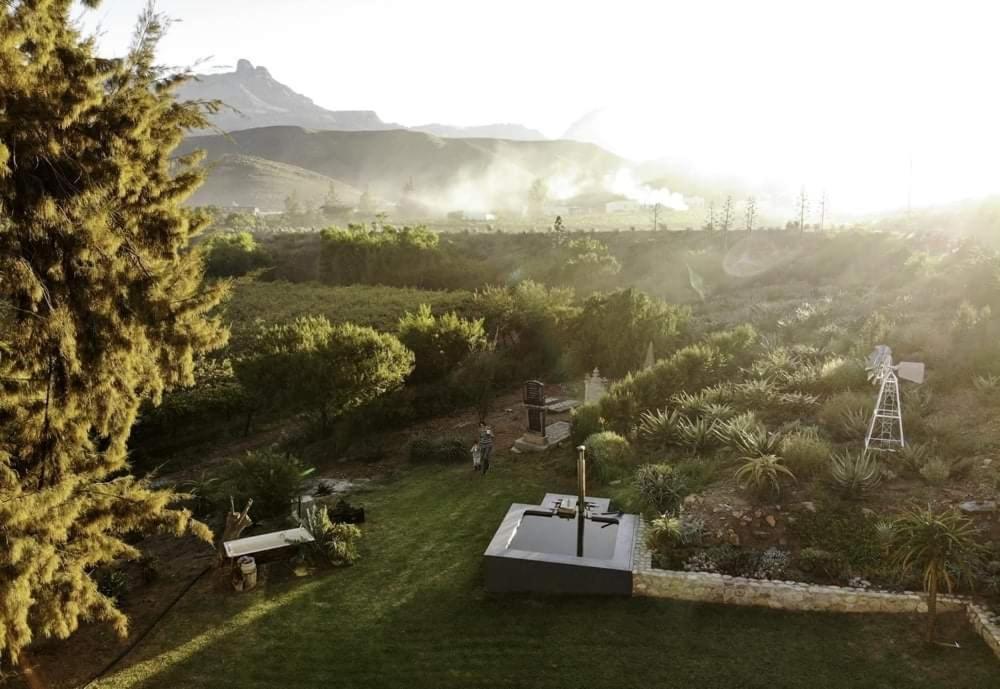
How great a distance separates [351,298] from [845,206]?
401 ft

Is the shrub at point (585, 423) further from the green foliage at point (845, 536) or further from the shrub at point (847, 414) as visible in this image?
the green foliage at point (845, 536)

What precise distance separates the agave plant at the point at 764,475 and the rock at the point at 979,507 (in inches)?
108

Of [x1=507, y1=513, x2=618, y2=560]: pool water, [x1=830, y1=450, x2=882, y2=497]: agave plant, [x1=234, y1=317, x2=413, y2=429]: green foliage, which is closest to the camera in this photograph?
[x1=507, y1=513, x2=618, y2=560]: pool water

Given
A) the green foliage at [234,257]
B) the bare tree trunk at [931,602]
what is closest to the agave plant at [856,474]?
the bare tree trunk at [931,602]

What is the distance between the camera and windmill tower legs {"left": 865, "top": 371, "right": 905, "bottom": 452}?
13.3m

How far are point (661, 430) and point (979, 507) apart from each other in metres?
6.83

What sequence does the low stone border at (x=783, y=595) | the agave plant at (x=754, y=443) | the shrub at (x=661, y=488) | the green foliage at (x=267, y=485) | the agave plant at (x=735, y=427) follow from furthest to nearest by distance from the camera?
the green foliage at (x=267, y=485)
the agave plant at (x=735, y=427)
the agave plant at (x=754, y=443)
the shrub at (x=661, y=488)
the low stone border at (x=783, y=595)

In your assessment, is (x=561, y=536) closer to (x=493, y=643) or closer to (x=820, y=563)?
(x=493, y=643)

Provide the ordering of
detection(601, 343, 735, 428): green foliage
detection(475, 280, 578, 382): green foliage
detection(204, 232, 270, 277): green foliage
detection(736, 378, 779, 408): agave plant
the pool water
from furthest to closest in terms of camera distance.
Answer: detection(204, 232, 270, 277): green foliage → detection(475, 280, 578, 382): green foliage → detection(601, 343, 735, 428): green foliage → detection(736, 378, 779, 408): agave plant → the pool water

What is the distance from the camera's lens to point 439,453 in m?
19.1

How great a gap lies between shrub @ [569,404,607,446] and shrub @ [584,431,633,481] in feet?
4.58

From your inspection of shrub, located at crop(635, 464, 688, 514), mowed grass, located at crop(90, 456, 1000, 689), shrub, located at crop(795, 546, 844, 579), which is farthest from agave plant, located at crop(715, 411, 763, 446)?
mowed grass, located at crop(90, 456, 1000, 689)

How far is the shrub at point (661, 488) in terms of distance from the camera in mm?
13180

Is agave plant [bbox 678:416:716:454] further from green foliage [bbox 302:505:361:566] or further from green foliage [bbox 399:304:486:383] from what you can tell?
green foliage [bbox 399:304:486:383]
